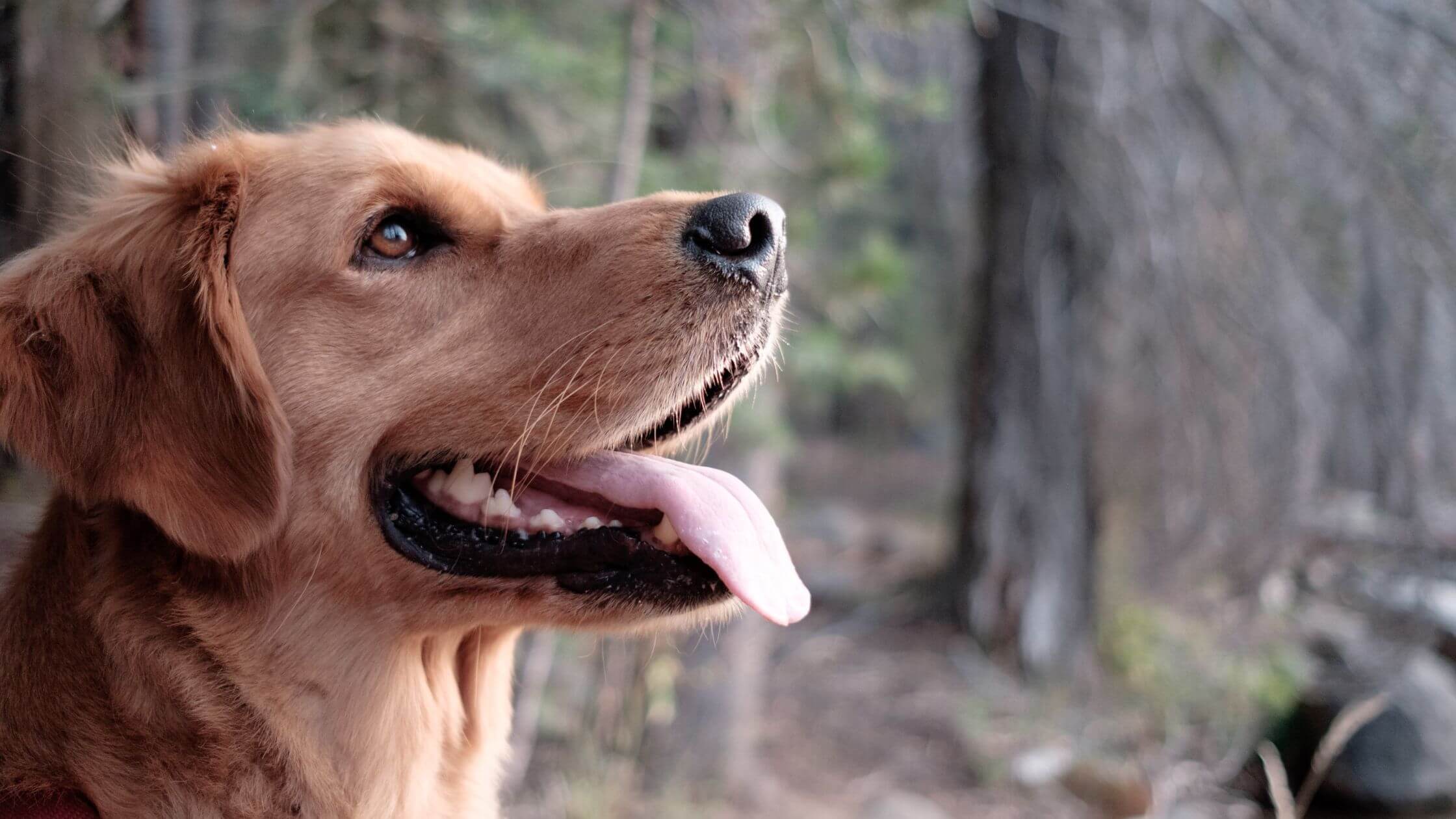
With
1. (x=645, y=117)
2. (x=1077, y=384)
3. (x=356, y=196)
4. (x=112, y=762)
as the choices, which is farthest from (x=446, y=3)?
(x=1077, y=384)

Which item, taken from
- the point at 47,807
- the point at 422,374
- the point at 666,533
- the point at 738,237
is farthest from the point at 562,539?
the point at 47,807

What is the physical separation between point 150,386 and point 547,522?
0.81 metres

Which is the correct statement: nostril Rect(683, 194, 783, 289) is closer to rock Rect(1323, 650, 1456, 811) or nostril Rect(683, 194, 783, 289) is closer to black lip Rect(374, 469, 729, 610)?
black lip Rect(374, 469, 729, 610)

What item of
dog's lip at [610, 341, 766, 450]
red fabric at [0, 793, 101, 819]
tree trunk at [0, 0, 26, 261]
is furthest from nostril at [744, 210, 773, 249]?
tree trunk at [0, 0, 26, 261]

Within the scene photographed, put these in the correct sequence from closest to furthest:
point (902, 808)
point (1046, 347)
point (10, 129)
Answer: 1. point (10, 129)
2. point (902, 808)
3. point (1046, 347)

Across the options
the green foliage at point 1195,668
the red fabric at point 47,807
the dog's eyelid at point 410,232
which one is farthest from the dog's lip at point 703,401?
the green foliage at point 1195,668

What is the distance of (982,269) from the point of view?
716cm

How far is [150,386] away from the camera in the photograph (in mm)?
1896

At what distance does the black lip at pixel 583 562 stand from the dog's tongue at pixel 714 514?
0.06 metres

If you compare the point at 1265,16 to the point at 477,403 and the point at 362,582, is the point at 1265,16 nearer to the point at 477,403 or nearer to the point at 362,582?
the point at 477,403

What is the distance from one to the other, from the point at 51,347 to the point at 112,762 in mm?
786

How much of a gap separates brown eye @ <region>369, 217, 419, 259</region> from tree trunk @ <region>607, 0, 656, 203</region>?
5.44 ft

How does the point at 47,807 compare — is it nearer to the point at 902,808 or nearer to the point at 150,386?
the point at 150,386

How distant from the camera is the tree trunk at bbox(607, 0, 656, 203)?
3826mm
